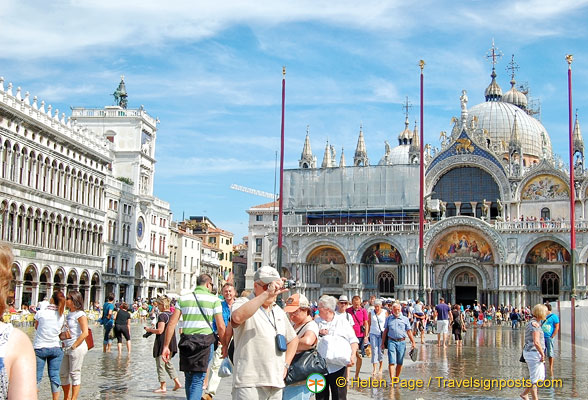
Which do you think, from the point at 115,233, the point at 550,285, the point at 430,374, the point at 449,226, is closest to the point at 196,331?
the point at 430,374

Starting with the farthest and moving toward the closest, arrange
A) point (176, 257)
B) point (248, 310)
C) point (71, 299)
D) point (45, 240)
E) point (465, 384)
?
point (176, 257) → point (45, 240) → point (465, 384) → point (71, 299) → point (248, 310)

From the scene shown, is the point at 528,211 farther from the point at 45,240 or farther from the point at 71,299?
the point at 71,299

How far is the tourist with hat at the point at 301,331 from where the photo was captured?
25.0ft

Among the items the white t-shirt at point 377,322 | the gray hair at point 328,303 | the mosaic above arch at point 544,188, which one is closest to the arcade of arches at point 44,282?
the white t-shirt at point 377,322

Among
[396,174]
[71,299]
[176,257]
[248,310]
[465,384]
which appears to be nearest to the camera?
[248,310]

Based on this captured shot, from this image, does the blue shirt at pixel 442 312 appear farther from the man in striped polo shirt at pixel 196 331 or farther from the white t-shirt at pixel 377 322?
the man in striped polo shirt at pixel 196 331

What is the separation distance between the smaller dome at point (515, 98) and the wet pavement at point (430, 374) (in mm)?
55372

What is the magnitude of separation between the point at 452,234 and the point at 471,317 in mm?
7353

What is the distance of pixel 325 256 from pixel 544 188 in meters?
17.7


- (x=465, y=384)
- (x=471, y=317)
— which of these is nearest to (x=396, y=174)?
(x=471, y=317)

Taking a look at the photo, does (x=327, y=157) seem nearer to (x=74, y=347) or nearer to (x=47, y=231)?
(x=47, y=231)

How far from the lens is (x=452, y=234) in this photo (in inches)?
2176

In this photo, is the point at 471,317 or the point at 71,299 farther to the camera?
the point at 471,317

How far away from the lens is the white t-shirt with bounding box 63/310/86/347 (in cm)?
1088
